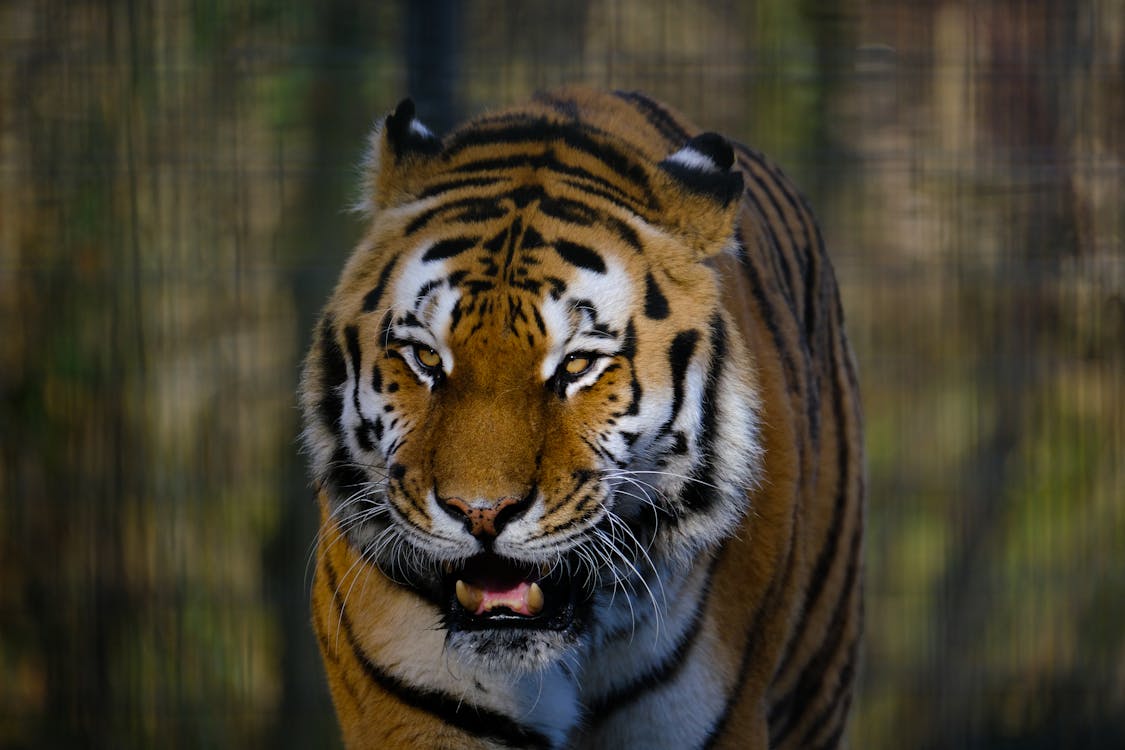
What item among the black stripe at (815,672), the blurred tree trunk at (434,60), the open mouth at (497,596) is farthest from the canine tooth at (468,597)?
the blurred tree trunk at (434,60)

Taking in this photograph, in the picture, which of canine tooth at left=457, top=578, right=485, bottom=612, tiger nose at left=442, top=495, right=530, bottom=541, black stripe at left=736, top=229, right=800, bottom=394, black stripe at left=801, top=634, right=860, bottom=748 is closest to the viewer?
tiger nose at left=442, top=495, right=530, bottom=541

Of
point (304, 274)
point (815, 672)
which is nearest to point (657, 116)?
point (815, 672)

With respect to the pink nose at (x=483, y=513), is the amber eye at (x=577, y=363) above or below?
above

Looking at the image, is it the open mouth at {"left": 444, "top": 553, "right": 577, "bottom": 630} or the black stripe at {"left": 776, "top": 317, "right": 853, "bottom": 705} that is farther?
the black stripe at {"left": 776, "top": 317, "right": 853, "bottom": 705}

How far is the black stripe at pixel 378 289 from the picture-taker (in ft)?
3.65

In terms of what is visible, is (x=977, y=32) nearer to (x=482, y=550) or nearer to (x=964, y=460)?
(x=964, y=460)

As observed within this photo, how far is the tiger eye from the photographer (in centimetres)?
102

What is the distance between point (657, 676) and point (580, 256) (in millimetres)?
394

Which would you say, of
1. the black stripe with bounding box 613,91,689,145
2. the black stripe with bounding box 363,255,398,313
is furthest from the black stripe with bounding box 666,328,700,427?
the black stripe with bounding box 613,91,689,145

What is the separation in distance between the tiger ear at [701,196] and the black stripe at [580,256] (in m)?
0.09

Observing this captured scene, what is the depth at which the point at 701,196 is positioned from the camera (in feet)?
3.68

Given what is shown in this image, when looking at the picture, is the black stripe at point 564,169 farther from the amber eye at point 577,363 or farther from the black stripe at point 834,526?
the black stripe at point 834,526

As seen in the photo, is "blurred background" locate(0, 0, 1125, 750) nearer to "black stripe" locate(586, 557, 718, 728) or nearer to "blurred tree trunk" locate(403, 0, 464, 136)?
"blurred tree trunk" locate(403, 0, 464, 136)

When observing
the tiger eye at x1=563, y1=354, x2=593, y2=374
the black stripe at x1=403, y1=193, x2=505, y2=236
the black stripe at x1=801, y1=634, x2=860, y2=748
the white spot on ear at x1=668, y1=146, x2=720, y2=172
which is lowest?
the black stripe at x1=801, y1=634, x2=860, y2=748
